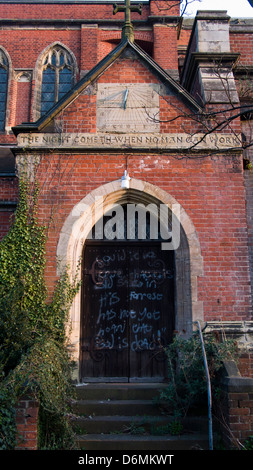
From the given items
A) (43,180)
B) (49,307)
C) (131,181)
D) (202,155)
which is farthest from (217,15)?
(49,307)

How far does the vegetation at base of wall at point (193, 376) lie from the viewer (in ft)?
20.1

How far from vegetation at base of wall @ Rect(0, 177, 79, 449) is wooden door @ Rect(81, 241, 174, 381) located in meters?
0.88

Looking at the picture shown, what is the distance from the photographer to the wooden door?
26.1 ft

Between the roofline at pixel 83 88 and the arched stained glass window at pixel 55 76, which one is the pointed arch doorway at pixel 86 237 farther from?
the arched stained glass window at pixel 55 76

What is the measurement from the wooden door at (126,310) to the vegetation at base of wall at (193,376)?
1.41 m

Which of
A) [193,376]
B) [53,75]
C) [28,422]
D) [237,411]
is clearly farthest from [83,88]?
[53,75]

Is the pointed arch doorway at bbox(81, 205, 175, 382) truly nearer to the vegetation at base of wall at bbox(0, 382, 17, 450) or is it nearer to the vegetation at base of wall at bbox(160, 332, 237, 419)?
the vegetation at base of wall at bbox(160, 332, 237, 419)

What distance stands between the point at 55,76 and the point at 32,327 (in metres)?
11.1

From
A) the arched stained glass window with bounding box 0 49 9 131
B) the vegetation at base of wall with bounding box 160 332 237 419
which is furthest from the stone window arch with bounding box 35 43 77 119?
the vegetation at base of wall with bounding box 160 332 237 419

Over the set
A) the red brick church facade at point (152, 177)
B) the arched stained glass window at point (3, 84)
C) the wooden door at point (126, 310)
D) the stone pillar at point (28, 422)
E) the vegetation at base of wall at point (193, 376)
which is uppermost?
the arched stained glass window at point (3, 84)

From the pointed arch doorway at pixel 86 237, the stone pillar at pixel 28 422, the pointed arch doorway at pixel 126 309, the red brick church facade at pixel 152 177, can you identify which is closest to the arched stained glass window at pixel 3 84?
the red brick church facade at pixel 152 177

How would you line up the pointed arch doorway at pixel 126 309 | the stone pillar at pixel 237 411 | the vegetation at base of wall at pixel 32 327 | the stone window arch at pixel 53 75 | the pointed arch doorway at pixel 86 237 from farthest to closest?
the stone window arch at pixel 53 75
the pointed arch doorway at pixel 126 309
the pointed arch doorway at pixel 86 237
the stone pillar at pixel 237 411
the vegetation at base of wall at pixel 32 327

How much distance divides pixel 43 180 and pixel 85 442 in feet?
15.1

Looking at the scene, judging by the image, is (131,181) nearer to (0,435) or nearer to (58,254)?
(58,254)
